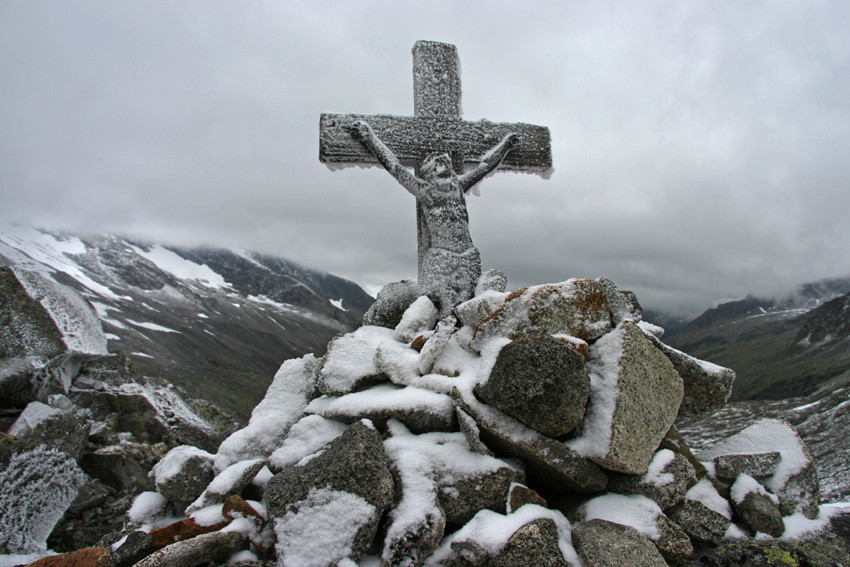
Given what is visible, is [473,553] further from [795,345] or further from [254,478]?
[795,345]

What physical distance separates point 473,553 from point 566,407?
145 cm

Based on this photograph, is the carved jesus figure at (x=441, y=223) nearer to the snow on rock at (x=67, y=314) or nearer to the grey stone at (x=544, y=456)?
the grey stone at (x=544, y=456)

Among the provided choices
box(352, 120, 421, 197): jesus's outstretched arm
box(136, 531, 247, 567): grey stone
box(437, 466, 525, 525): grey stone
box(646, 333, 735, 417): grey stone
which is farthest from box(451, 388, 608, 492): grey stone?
box(352, 120, 421, 197): jesus's outstretched arm

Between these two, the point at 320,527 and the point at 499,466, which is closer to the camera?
the point at 320,527

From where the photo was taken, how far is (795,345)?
178 meters

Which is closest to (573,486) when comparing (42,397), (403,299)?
(403,299)

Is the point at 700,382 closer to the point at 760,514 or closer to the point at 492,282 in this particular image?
the point at 760,514

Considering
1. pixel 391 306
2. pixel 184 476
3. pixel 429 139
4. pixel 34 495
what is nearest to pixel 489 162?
pixel 429 139

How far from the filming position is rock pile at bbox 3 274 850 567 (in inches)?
139

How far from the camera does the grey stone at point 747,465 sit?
4703 millimetres

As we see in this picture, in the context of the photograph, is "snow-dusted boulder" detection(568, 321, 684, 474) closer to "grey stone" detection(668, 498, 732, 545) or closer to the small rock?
"grey stone" detection(668, 498, 732, 545)

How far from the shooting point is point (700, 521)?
4.03m

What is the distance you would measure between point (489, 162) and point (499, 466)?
568 centimetres

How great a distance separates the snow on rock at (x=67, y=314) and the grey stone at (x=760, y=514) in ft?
37.3
